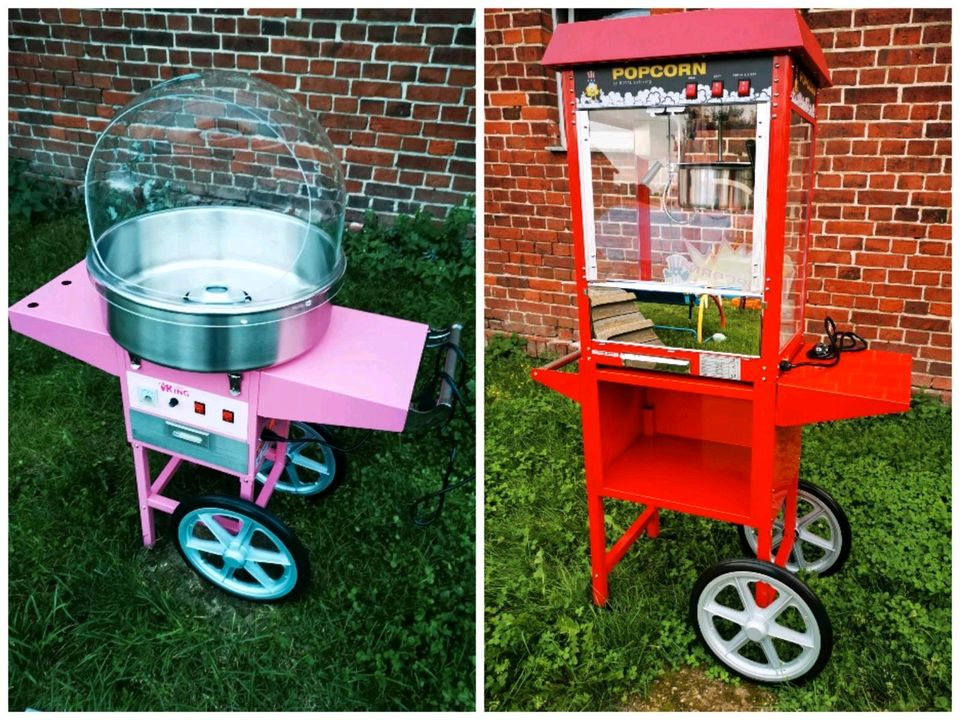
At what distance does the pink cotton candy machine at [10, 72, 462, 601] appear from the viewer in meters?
2.38

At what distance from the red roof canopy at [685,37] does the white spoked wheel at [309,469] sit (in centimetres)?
195

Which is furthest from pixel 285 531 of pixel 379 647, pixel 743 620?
pixel 743 620

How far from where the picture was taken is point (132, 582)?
9.82 feet

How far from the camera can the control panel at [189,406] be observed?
8.44 ft

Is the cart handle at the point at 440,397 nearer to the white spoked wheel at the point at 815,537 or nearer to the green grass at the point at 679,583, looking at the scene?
the green grass at the point at 679,583

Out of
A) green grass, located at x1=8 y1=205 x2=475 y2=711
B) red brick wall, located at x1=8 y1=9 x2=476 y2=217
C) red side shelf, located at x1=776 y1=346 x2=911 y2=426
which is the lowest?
green grass, located at x1=8 y1=205 x2=475 y2=711

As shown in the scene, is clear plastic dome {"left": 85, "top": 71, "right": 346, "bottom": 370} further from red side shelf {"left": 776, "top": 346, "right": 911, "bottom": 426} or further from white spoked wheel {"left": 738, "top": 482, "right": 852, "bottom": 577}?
white spoked wheel {"left": 738, "top": 482, "right": 852, "bottom": 577}

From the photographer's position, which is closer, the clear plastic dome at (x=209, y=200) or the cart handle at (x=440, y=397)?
the cart handle at (x=440, y=397)

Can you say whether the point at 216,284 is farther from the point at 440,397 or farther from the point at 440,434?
the point at 440,434

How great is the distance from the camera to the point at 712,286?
2.38 metres

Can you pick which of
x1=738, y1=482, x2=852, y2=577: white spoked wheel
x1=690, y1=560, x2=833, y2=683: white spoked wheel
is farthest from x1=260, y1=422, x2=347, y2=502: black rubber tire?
x1=738, y1=482, x2=852, y2=577: white spoked wheel

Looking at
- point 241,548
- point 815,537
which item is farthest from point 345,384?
point 815,537

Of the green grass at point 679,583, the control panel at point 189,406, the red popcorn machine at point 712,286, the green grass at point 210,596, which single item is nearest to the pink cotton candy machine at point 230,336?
the control panel at point 189,406

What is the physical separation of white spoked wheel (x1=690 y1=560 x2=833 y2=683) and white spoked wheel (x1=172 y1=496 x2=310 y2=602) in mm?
1464
